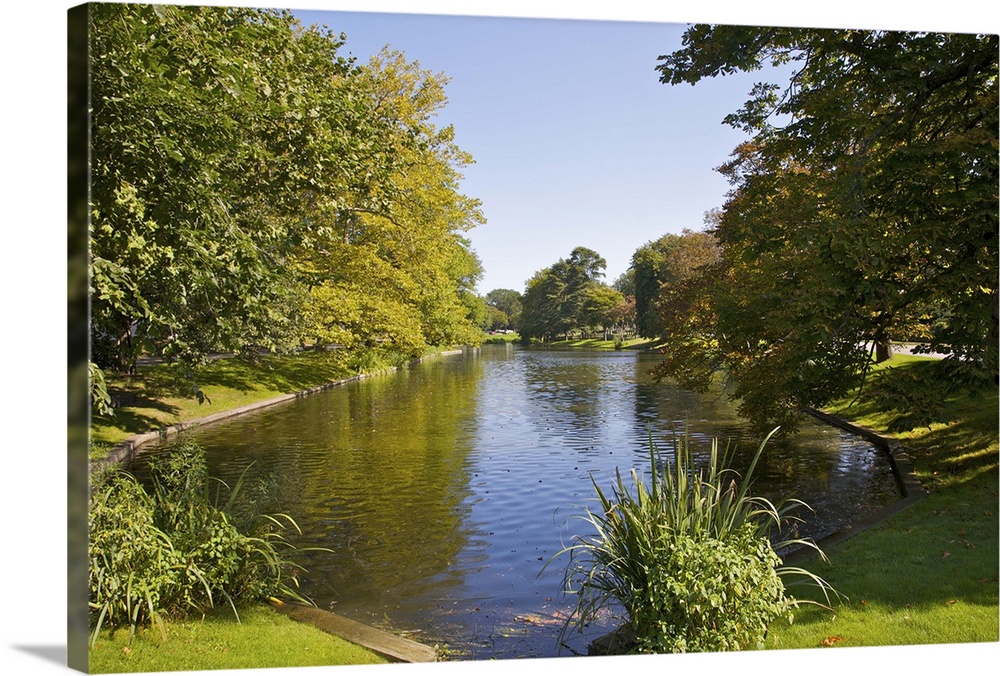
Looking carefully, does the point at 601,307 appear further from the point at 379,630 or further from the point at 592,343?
the point at 379,630

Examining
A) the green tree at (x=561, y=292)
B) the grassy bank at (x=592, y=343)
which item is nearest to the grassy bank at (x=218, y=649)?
the green tree at (x=561, y=292)

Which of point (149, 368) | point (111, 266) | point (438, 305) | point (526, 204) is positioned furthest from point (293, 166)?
point (438, 305)

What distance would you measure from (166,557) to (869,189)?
19.9 ft

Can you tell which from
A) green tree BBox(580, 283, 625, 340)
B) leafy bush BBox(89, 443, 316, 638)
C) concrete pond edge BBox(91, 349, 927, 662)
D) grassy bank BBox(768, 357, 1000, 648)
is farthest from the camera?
green tree BBox(580, 283, 625, 340)

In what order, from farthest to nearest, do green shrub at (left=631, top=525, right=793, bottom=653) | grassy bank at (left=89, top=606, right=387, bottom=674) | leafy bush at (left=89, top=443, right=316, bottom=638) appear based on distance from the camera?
leafy bush at (left=89, top=443, right=316, bottom=638), grassy bank at (left=89, top=606, right=387, bottom=674), green shrub at (left=631, top=525, right=793, bottom=653)

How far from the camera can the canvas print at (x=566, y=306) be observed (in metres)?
4.76

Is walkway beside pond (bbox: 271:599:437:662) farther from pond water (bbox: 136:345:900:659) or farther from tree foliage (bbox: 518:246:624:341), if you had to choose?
tree foliage (bbox: 518:246:624:341)

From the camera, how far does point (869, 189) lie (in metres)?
6.71

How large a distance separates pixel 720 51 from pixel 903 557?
4.40 meters

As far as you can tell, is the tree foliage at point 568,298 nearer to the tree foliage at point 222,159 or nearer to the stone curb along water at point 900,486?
the tree foliage at point 222,159

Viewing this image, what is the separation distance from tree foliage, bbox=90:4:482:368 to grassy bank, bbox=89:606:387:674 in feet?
6.88

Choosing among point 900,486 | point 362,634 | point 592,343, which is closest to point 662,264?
point 592,343

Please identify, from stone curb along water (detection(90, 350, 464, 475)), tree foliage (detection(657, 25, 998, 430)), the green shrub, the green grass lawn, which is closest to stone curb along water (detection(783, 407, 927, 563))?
tree foliage (detection(657, 25, 998, 430))

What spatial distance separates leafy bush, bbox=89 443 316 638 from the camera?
15.4ft
